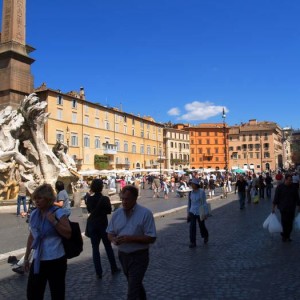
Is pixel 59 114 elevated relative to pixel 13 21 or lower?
elevated

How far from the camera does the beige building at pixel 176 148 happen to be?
84188mm

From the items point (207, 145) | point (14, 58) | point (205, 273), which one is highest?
point (207, 145)

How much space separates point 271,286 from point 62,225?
2.88m

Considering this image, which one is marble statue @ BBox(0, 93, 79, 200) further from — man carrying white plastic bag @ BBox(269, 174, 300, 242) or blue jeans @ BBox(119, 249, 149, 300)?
blue jeans @ BBox(119, 249, 149, 300)

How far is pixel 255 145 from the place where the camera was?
4186 inches

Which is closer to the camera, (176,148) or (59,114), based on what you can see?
(59,114)

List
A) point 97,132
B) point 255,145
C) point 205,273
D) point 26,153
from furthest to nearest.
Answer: point 255,145 < point 97,132 < point 26,153 < point 205,273

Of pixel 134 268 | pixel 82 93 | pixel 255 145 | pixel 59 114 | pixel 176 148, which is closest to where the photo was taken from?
pixel 134 268

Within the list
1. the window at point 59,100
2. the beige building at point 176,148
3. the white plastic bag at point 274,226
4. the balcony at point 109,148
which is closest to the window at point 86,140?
the balcony at point 109,148

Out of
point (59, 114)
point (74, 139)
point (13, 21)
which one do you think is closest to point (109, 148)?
point (74, 139)

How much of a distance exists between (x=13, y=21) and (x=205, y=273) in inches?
607

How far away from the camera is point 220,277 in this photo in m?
5.43

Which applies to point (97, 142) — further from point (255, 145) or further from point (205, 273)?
point (255, 145)

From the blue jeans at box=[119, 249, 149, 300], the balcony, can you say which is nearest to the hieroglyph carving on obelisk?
the blue jeans at box=[119, 249, 149, 300]
